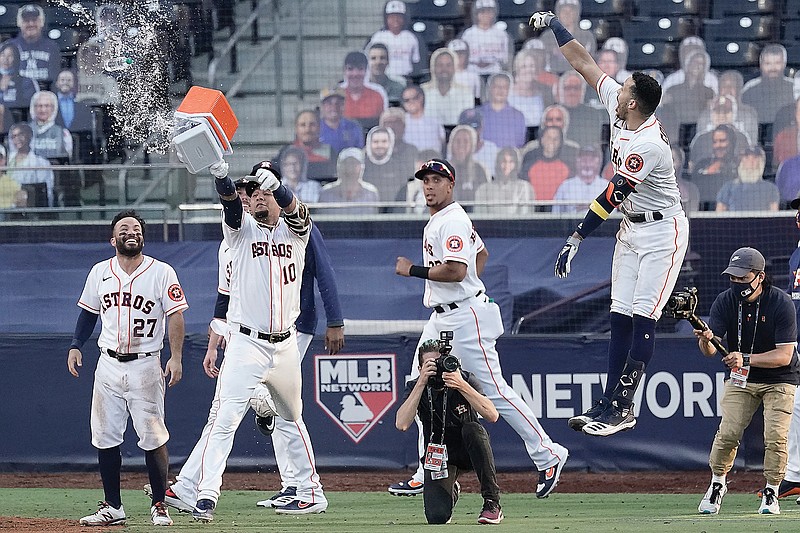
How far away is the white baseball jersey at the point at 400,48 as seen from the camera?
13414mm

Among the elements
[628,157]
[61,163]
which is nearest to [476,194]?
[61,163]

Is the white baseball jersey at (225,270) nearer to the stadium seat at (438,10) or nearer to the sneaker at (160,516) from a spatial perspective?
the sneaker at (160,516)

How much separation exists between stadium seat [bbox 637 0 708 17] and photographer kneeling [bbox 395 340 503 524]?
8071 mm

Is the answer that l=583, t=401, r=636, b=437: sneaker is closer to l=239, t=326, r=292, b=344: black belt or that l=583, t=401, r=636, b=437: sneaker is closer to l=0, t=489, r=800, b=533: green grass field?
l=0, t=489, r=800, b=533: green grass field

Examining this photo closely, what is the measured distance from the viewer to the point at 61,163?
41.6 feet

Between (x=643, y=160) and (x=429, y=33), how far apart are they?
832 cm

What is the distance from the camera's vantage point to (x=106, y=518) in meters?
6.88

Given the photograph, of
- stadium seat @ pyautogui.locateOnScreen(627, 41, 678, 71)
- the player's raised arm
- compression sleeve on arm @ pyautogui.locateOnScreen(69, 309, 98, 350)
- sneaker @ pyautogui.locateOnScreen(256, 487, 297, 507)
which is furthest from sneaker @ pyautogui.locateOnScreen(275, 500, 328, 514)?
stadium seat @ pyautogui.locateOnScreen(627, 41, 678, 71)

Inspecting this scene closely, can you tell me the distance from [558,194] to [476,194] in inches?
33.1

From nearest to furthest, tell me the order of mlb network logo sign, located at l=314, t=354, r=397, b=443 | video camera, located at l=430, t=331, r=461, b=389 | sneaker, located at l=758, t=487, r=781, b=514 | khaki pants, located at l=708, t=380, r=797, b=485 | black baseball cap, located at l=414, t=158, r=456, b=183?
video camera, located at l=430, t=331, r=461, b=389 < black baseball cap, located at l=414, t=158, r=456, b=183 < sneaker, located at l=758, t=487, r=781, b=514 < khaki pants, located at l=708, t=380, r=797, b=485 < mlb network logo sign, located at l=314, t=354, r=397, b=443

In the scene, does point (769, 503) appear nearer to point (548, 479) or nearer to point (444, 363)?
point (548, 479)

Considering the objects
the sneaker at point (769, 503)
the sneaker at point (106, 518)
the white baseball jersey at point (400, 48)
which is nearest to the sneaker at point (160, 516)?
the sneaker at point (106, 518)

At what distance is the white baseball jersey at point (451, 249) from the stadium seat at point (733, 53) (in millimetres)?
7052

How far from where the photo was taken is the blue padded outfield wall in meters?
9.86
